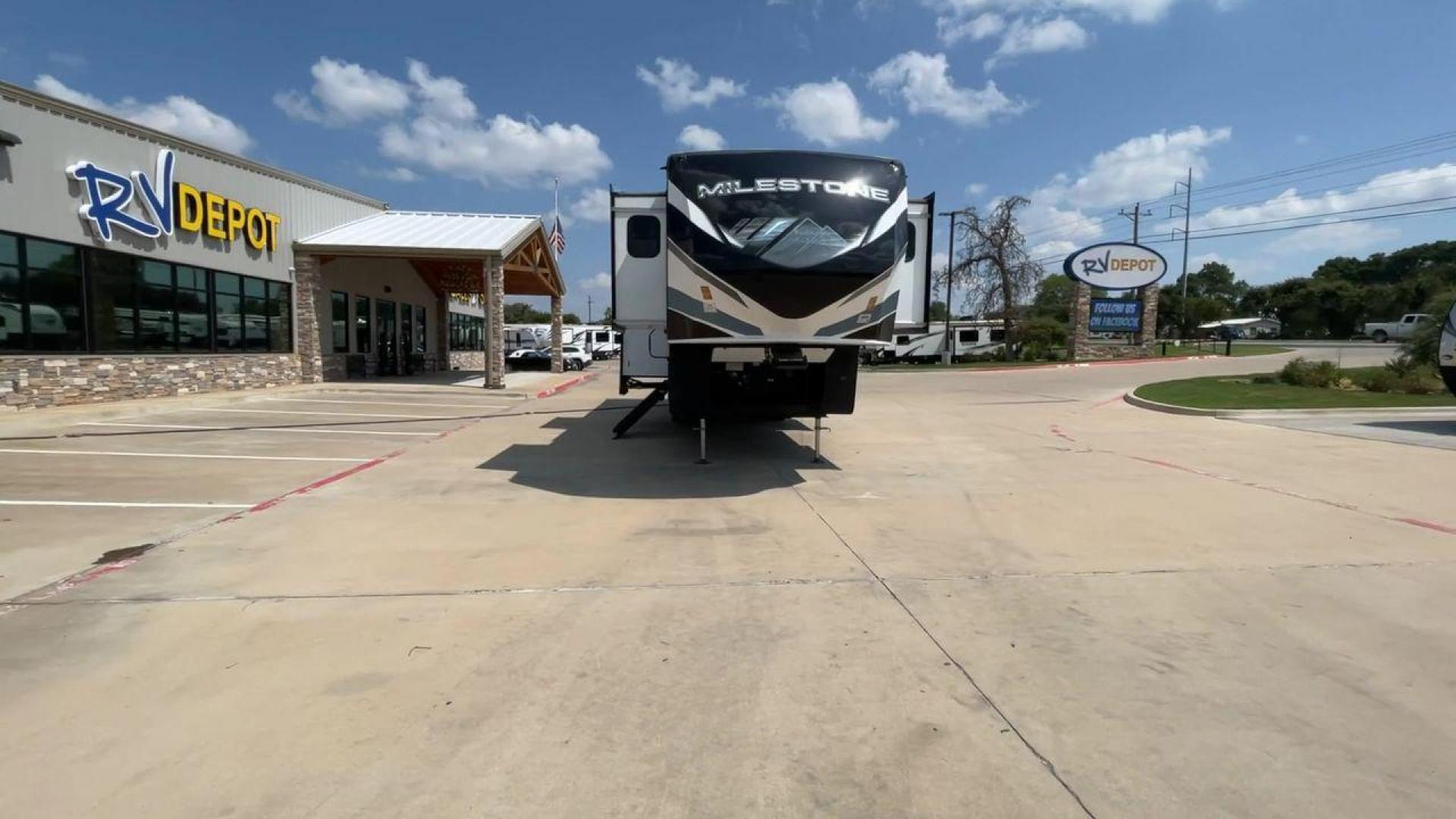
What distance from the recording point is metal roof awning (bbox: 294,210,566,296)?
21828 mm

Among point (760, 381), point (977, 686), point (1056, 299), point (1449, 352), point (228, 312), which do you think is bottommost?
point (977, 686)

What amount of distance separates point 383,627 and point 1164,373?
30.5m

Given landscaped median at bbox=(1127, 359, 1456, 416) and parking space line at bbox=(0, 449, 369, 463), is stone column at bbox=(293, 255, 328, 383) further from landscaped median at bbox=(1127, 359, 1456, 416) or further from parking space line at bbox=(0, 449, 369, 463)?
landscaped median at bbox=(1127, 359, 1456, 416)

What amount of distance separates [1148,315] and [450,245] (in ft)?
104

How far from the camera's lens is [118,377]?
51.6ft

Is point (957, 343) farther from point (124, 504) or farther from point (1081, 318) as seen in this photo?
point (124, 504)

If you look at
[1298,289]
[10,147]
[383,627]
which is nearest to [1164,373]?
[383,627]

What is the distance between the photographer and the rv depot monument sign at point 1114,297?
3622cm

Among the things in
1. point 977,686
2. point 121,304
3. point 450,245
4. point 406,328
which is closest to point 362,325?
point 406,328

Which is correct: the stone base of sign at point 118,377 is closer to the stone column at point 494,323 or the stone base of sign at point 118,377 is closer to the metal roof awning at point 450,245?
the metal roof awning at point 450,245

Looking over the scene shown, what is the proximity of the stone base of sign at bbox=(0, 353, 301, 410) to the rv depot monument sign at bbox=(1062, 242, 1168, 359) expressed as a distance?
109 feet

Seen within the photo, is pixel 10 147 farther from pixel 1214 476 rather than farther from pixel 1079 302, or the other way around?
pixel 1079 302

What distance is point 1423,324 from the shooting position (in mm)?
20531

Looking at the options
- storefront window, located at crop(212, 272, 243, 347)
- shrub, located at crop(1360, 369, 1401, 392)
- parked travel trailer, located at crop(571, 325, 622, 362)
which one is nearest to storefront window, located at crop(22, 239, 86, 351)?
storefront window, located at crop(212, 272, 243, 347)
